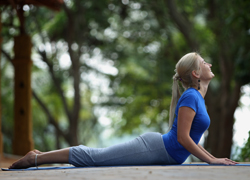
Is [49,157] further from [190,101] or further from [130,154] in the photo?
[190,101]

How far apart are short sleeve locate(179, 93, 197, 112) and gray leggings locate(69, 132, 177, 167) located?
1.58 feet

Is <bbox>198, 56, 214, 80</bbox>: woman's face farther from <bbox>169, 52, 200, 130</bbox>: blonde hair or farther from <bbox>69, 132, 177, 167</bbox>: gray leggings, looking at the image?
<bbox>69, 132, 177, 167</bbox>: gray leggings

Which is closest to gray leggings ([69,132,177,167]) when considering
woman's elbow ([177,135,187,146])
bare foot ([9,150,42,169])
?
woman's elbow ([177,135,187,146])

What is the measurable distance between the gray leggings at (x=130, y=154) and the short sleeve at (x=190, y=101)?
48 centimetres

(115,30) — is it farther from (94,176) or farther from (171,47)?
(94,176)

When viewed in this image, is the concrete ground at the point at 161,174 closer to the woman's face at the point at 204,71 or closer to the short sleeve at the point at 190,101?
the short sleeve at the point at 190,101

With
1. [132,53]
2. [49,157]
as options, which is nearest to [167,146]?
[49,157]

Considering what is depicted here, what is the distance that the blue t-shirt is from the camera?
413 centimetres

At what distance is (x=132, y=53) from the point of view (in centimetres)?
1739

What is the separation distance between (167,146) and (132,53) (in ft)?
43.4

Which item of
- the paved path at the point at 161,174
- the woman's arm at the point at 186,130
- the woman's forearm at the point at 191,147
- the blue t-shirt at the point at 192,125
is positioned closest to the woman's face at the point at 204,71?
the blue t-shirt at the point at 192,125

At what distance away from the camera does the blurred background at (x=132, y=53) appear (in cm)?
1240

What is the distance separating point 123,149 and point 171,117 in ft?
1.94

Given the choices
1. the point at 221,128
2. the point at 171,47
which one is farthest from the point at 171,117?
the point at 171,47
